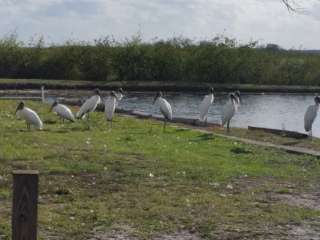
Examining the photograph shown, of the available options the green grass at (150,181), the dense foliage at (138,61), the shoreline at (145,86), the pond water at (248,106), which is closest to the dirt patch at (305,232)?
the green grass at (150,181)

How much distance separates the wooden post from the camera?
5.27 metres

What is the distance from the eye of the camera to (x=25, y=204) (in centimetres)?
535

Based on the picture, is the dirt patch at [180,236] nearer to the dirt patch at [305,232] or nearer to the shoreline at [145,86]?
the dirt patch at [305,232]

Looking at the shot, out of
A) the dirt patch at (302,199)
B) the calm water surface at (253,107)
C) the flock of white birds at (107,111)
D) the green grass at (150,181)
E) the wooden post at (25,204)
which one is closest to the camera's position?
the wooden post at (25,204)

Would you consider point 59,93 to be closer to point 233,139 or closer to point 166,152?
point 233,139

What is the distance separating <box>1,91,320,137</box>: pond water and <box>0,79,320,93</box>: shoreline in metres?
1.23

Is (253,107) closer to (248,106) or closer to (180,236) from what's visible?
(248,106)

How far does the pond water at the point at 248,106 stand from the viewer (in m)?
32.8

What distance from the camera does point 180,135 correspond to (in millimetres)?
18859

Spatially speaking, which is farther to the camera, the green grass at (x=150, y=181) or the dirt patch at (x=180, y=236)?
the green grass at (x=150, y=181)

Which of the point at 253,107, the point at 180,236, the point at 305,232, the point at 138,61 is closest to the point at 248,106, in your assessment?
the point at 253,107

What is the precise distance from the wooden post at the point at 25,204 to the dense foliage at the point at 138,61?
160 feet

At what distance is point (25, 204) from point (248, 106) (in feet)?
121

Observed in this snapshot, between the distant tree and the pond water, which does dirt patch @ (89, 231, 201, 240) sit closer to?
the pond water
